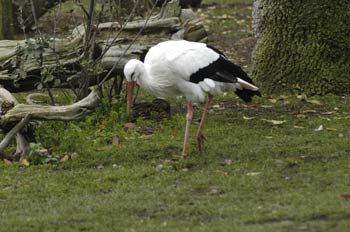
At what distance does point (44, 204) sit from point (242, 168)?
185 cm

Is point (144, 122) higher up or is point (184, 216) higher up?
point (184, 216)

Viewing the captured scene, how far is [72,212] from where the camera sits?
22.8 ft

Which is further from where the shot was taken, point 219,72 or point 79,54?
point 79,54

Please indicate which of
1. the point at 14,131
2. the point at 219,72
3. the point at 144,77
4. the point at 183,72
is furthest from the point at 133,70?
the point at 14,131

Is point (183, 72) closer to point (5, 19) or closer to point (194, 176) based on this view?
point (194, 176)

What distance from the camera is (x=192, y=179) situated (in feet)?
25.5

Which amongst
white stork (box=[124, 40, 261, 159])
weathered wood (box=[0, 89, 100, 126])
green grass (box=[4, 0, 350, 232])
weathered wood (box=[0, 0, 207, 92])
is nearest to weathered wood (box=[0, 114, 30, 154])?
weathered wood (box=[0, 89, 100, 126])

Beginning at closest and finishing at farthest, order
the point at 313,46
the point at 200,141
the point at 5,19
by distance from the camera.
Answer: the point at 200,141, the point at 313,46, the point at 5,19

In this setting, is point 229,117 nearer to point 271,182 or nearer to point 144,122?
point 144,122

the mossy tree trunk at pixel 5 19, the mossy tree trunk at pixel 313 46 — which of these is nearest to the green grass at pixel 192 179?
the mossy tree trunk at pixel 313 46

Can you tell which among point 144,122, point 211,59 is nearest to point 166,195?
point 211,59

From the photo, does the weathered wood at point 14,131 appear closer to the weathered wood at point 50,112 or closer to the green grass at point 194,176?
the weathered wood at point 50,112

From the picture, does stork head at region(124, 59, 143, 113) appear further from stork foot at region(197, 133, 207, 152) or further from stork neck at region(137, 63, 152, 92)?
stork foot at region(197, 133, 207, 152)

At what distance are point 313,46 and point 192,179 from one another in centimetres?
467
